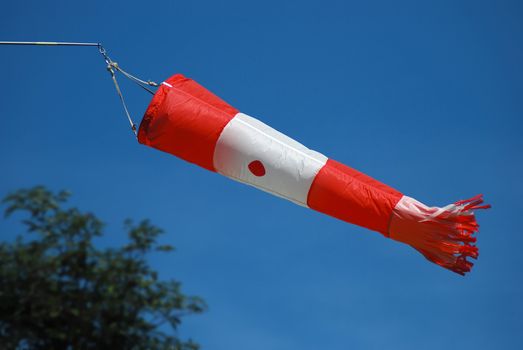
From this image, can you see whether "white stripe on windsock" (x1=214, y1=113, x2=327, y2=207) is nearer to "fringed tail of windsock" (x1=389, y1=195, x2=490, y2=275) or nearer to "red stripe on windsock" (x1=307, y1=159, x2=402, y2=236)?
"red stripe on windsock" (x1=307, y1=159, x2=402, y2=236)

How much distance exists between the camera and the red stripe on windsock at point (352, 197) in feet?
66.6

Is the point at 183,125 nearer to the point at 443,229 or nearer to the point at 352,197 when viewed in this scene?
the point at 352,197

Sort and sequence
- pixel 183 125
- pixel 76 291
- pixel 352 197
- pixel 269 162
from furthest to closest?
pixel 183 125 → pixel 269 162 → pixel 352 197 → pixel 76 291

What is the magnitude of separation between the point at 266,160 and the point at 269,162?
0.08 meters

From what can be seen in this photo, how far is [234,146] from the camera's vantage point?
21.2m

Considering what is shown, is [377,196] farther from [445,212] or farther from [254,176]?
[254,176]

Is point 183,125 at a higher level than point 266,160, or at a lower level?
higher

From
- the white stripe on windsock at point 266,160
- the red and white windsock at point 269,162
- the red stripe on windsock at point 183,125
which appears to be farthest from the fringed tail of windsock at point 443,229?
the red stripe on windsock at point 183,125

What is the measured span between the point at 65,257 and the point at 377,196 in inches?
313

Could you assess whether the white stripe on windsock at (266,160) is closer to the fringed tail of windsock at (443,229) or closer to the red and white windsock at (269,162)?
the red and white windsock at (269,162)

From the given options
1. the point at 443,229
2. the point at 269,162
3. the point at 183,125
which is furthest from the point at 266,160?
the point at 443,229

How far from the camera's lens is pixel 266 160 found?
2092 centimetres

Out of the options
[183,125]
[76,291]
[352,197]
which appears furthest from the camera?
[183,125]

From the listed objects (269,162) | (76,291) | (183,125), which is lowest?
(76,291)
